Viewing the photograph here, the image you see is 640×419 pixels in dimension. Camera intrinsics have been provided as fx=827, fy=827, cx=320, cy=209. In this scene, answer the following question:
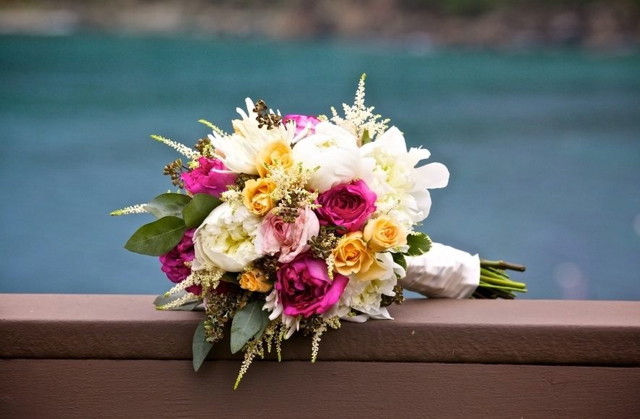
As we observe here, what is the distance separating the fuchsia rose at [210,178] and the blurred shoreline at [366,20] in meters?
8.49

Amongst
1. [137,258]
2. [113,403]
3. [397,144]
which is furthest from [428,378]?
[137,258]

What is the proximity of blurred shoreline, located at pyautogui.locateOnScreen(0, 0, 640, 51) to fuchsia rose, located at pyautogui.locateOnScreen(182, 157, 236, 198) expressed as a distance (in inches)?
334

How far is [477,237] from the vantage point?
11.9 metres

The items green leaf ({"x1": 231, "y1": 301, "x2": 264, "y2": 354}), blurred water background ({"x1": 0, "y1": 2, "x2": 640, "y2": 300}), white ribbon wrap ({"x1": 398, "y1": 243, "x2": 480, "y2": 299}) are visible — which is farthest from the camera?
blurred water background ({"x1": 0, "y1": 2, "x2": 640, "y2": 300})

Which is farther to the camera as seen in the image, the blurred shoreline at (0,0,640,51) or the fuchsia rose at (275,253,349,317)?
the blurred shoreline at (0,0,640,51)

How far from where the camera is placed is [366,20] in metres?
10.2

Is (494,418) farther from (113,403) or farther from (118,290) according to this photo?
(118,290)

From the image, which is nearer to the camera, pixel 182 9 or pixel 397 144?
pixel 397 144

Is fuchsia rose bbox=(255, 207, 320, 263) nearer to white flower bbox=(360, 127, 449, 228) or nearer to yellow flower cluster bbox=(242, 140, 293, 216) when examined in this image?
yellow flower cluster bbox=(242, 140, 293, 216)

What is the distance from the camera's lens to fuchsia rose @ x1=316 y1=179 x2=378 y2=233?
1.15 m

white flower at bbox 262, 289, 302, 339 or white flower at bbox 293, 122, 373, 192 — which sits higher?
white flower at bbox 293, 122, 373, 192

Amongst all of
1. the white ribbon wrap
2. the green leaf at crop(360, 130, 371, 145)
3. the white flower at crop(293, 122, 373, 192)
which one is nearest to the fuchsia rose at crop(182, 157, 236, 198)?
the white flower at crop(293, 122, 373, 192)

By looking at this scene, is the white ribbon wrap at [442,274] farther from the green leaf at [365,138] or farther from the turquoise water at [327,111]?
the turquoise water at [327,111]

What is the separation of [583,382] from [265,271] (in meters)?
0.49
